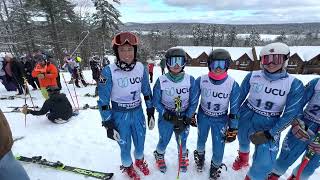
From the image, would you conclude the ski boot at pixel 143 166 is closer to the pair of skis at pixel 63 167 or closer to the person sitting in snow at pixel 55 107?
the pair of skis at pixel 63 167

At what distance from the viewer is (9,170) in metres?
2.13

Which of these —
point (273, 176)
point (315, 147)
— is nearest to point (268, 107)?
point (315, 147)

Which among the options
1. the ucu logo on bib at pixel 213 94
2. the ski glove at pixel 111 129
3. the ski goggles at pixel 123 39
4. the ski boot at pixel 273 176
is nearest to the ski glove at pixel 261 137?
the ucu logo on bib at pixel 213 94

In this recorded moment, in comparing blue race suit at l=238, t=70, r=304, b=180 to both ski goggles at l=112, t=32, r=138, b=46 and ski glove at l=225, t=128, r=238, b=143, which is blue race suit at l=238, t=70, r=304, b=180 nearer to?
ski glove at l=225, t=128, r=238, b=143

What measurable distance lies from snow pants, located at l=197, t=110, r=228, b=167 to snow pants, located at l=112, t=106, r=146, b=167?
1.09 m

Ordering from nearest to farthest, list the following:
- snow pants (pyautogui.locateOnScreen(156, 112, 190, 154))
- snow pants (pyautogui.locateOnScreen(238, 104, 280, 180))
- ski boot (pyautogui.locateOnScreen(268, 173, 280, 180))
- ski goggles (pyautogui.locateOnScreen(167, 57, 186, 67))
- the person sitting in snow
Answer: snow pants (pyautogui.locateOnScreen(238, 104, 280, 180)) → ski goggles (pyautogui.locateOnScreen(167, 57, 186, 67)) → ski boot (pyautogui.locateOnScreen(268, 173, 280, 180)) → snow pants (pyautogui.locateOnScreen(156, 112, 190, 154)) → the person sitting in snow

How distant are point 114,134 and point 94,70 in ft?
32.9

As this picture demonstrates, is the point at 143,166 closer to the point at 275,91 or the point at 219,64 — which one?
the point at 219,64

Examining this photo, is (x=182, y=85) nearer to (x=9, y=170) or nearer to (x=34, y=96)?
(x=9, y=170)

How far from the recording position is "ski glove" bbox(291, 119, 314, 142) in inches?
131

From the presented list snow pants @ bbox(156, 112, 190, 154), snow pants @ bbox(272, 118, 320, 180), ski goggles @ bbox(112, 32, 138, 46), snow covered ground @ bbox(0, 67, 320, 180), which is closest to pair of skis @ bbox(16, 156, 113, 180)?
snow covered ground @ bbox(0, 67, 320, 180)

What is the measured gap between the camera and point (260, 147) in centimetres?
354

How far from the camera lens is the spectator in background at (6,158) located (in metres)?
2.05

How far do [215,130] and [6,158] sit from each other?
3069mm
